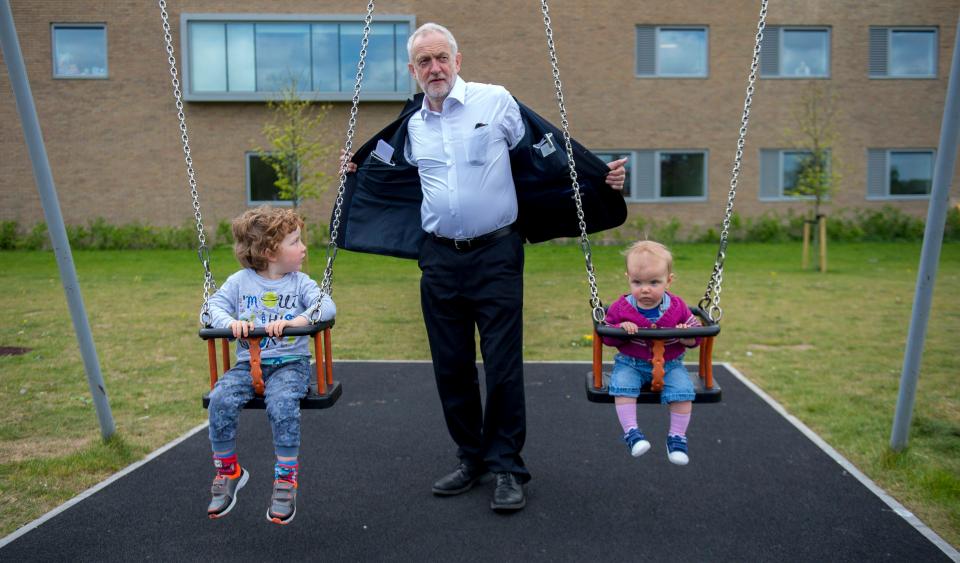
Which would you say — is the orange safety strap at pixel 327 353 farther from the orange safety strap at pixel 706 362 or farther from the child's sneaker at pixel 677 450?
the orange safety strap at pixel 706 362

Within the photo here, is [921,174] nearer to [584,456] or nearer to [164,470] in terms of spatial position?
[584,456]

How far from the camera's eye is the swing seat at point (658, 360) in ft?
12.3

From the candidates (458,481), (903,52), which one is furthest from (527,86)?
(458,481)

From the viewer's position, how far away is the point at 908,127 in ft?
80.1

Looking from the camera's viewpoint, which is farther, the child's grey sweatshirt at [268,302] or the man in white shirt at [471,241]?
the man in white shirt at [471,241]

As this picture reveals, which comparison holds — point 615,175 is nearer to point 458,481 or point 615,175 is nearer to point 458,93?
point 458,93

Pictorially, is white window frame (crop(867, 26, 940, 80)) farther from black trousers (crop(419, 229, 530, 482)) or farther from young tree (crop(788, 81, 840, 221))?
black trousers (crop(419, 229, 530, 482))

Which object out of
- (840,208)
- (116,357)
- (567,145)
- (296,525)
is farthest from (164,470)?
(840,208)

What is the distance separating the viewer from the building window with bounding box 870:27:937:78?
24203 mm

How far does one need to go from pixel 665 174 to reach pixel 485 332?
20.6 m

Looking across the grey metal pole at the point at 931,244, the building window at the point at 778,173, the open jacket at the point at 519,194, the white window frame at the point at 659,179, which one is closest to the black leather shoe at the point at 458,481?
the open jacket at the point at 519,194

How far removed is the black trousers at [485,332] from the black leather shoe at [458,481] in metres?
0.18

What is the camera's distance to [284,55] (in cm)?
2266

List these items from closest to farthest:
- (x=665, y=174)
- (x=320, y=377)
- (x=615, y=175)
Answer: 1. (x=320, y=377)
2. (x=615, y=175)
3. (x=665, y=174)
